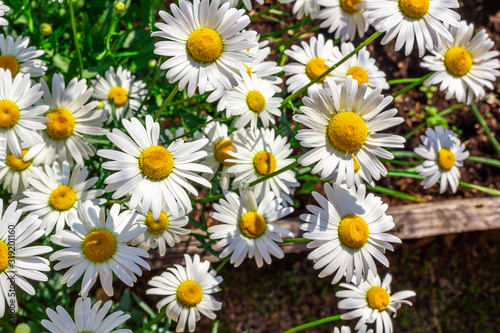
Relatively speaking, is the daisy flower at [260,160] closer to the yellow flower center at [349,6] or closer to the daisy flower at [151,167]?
the daisy flower at [151,167]

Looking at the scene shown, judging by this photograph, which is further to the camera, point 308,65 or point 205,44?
point 308,65

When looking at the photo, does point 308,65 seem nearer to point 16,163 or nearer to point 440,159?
point 440,159

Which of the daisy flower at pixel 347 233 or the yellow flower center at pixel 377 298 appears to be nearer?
the daisy flower at pixel 347 233

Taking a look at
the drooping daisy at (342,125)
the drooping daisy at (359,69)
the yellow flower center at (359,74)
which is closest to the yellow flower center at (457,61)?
the drooping daisy at (359,69)

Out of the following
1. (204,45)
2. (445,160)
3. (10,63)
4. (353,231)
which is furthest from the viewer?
(445,160)

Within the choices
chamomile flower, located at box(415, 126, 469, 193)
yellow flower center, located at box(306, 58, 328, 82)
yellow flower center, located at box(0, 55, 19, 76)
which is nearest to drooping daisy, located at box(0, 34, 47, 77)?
yellow flower center, located at box(0, 55, 19, 76)

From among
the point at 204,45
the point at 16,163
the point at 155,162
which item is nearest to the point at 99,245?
the point at 155,162

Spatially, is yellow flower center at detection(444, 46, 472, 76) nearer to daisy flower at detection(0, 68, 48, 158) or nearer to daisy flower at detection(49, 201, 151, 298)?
daisy flower at detection(49, 201, 151, 298)
